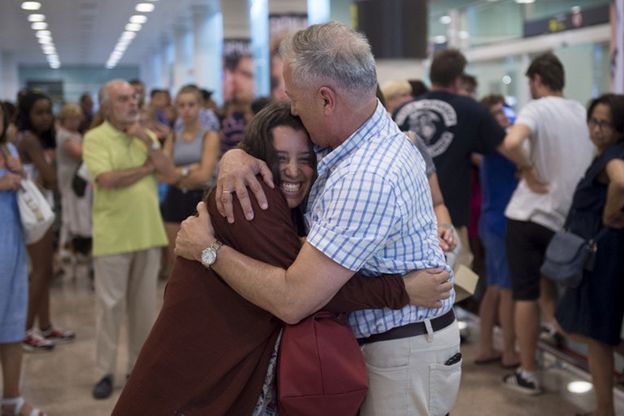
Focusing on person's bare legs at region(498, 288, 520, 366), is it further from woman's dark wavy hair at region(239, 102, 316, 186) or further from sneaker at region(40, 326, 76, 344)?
woman's dark wavy hair at region(239, 102, 316, 186)

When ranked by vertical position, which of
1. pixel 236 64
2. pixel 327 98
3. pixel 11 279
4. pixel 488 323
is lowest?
pixel 488 323

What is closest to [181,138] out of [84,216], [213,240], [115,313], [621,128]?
[115,313]

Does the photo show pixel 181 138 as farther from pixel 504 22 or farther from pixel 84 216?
pixel 504 22

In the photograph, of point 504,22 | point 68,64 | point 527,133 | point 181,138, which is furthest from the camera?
point 68,64

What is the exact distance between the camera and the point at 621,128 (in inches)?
143

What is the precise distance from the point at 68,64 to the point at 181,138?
23.8m

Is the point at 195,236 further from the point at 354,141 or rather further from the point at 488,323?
the point at 488,323

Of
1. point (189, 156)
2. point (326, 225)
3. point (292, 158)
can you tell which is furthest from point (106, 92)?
point (326, 225)

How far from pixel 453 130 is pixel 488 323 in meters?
1.32

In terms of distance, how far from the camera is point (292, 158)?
1.93 meters

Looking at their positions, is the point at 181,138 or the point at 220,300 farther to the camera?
the point at 181,138

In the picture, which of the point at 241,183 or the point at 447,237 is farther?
the point at 447,237

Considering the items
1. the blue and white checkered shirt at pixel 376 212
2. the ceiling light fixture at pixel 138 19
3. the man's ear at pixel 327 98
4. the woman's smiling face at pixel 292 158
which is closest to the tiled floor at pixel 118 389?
the blue and white checkered shirt at pixel 376 212

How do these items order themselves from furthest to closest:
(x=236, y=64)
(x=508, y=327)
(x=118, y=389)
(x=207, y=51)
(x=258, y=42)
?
(x=207, y=51), (x=258, y=42), (x=236, y=64), (x=508, y=327), (x=118, y=389)
